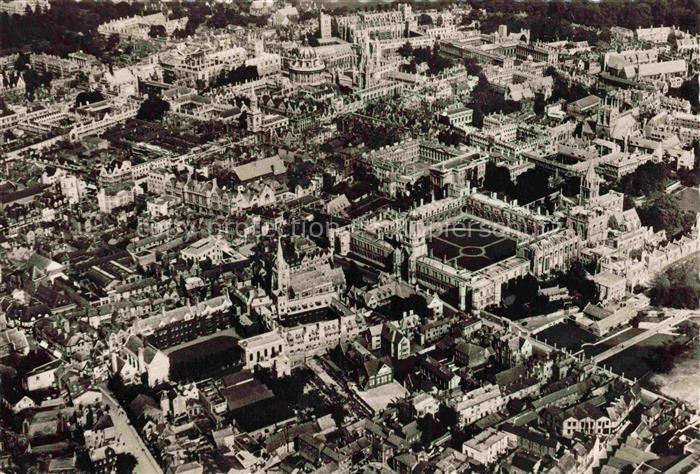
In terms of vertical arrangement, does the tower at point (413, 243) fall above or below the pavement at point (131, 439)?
above

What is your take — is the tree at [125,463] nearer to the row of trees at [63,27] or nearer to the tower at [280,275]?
the tower at [280,275]

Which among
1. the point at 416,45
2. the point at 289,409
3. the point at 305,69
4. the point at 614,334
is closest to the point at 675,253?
the point at 614,334

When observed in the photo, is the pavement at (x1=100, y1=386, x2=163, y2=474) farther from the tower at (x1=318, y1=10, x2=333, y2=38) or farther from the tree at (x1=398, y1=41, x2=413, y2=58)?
the tower at (x1=318, y1=10, x2=333, y2=38)

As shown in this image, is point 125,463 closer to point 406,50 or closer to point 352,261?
point 352,261

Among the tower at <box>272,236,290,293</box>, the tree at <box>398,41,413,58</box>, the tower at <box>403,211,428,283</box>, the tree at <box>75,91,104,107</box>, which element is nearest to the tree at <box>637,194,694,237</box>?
the tower at <box>403,211,428,283</box>

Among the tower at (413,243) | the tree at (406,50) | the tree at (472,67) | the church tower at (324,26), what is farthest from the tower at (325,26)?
the tower at (413,243)

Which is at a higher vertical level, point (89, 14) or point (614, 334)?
point (89, 14)

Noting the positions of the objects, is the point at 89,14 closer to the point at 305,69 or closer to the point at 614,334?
the point at 305,69
